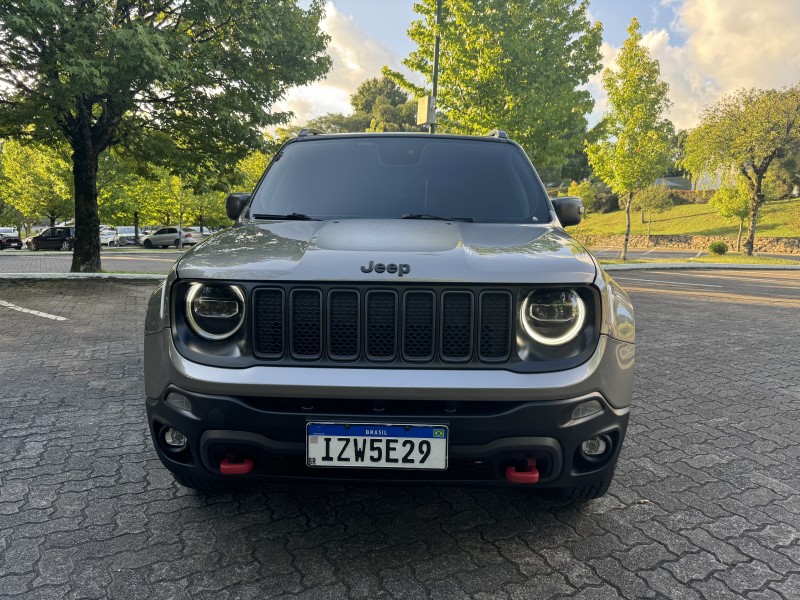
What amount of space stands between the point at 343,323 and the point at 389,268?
279 mm

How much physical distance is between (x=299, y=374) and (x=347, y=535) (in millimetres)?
908

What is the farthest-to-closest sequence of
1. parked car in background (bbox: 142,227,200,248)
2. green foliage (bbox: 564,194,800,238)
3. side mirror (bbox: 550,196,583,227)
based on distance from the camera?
green foliage (bbox: 564,194,800,238)
parked car in background (bbox: 142,227,200,248)
side mirror (bbox: 550,196,583,227)

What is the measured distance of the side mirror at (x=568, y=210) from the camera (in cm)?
357

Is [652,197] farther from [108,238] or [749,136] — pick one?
[108,238]

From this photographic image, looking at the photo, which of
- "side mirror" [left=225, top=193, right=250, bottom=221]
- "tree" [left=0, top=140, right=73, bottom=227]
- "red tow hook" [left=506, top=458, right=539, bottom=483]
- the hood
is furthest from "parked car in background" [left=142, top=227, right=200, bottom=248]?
"red tow hook" [left=506, top=458, right=539, bottom=483]

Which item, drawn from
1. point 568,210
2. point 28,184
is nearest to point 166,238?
point 28,184

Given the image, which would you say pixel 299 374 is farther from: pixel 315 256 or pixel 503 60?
pixel 503 60

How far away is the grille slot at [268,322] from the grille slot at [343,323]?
0.66 ft

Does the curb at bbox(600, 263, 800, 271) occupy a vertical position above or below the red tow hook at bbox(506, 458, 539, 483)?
below

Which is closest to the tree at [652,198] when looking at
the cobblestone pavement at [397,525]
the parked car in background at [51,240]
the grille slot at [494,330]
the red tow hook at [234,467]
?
the parked car in background at [51,240]

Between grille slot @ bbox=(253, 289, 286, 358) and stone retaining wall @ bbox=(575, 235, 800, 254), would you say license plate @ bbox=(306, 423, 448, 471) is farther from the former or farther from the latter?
stone retaining wall @ bbox=(575, 235, 800, 254)

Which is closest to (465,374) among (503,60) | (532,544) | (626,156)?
(532,544)

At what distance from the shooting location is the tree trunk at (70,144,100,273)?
13695 mm

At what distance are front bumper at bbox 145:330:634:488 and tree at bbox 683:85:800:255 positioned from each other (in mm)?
30393
